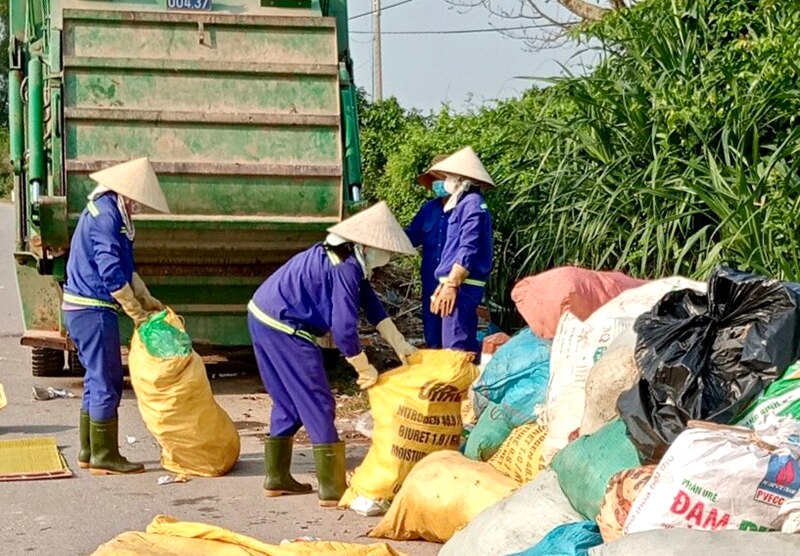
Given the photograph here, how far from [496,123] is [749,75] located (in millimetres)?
3431

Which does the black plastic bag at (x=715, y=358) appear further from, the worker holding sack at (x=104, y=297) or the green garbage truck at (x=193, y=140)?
the green garbage truck at (x=193, y=140)

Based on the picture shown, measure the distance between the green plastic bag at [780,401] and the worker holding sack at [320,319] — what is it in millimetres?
1915

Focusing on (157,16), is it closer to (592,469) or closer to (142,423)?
(142,423)

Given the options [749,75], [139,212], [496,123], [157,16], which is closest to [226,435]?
[139,212]

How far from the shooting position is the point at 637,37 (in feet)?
26.4

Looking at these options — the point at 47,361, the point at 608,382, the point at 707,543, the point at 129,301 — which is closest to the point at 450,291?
the point at 129,301

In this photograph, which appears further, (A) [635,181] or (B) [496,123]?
(B) [496,123]

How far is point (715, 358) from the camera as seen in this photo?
165 inches

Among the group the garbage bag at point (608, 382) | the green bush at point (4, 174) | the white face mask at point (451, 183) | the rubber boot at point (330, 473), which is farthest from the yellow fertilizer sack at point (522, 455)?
the green bush at point (4, 174)

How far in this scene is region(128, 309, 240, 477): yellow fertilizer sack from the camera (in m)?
6.14

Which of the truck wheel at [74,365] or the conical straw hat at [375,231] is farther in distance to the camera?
the truck wheel at [74,365]

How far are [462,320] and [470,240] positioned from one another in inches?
18.1

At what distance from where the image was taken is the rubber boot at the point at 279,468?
18.9ft

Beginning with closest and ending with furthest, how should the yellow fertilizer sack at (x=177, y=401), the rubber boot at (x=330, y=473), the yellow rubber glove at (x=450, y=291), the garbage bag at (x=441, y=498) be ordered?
1. the garbage bag at (x=441, y=498)
2. the rubber boot at (x=330, y=473)
3. the yellow fertilizer sack at (x=177, y=401)
4. the yellow rubber glove at (x=450, y=291)
